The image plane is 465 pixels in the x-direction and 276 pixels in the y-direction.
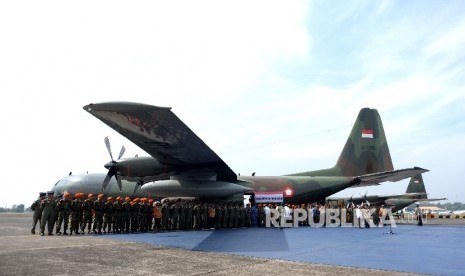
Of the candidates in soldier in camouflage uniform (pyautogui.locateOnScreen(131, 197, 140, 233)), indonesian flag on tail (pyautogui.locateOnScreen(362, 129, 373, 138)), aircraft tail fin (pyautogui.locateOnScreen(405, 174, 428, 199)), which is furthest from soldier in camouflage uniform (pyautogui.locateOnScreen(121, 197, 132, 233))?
aircraft tail fin (pyautogui.locateOnScreen(405, 174, 428, 199))

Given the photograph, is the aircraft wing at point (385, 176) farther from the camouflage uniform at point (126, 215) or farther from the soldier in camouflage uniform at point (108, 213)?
the soldier in camouflage uniform at point (108, 213)

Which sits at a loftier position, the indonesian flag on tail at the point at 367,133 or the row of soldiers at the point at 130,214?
the indonesian flag on tail at the point at 367,133

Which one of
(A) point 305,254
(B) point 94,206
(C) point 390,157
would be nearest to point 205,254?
(A) point 305,254

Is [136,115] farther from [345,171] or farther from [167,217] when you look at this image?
[345,171]

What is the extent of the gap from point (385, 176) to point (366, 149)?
13.0ft

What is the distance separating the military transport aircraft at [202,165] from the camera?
48.3 feet

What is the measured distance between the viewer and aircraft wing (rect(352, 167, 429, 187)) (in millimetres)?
22497

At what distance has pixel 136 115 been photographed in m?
14.2

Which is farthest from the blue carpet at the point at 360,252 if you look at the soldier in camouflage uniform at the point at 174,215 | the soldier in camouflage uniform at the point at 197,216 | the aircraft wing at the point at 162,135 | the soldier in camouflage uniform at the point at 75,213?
the soldier in camouflage uniform at the point at 197,216

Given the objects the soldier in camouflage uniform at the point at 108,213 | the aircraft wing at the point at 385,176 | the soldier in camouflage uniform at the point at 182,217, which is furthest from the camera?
the aircraft wing at the point at 385,176

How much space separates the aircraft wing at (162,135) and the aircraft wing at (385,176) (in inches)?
414

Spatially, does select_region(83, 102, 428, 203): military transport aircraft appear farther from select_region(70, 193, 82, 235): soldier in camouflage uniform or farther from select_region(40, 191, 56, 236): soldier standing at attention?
select_region(40, 191, 56, 236): soldier standing at attention

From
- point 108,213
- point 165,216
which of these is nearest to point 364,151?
point 165,216

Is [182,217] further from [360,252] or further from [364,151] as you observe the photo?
[364,151]
